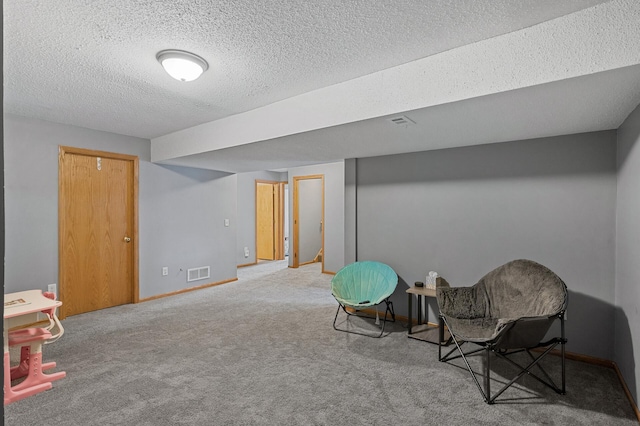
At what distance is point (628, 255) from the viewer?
7.97 feet

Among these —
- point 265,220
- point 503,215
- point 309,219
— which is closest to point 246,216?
point 265,220

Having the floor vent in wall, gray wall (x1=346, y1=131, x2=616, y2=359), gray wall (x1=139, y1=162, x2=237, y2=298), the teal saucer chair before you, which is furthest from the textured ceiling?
the floor vent in wall

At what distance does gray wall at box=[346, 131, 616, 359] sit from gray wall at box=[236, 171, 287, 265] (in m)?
3.91

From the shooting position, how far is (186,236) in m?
5.33

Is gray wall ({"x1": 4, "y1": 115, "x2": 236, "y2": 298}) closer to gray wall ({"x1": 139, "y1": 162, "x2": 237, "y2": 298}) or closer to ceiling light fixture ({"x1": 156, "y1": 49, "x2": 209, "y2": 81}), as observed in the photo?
gray wall ({"x1": 139, "y1": 162, "x2": 237, "y2": 298})

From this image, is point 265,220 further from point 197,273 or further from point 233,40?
point 233,40

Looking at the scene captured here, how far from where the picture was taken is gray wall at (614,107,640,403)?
7.28 feet

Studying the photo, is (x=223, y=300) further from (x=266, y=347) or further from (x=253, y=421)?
(x=253, y=421)

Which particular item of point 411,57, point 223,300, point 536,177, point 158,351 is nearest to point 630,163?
point 536,177

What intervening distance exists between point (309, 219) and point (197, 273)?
10.3 feet

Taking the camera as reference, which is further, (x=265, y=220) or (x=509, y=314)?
(x=265, y=220)

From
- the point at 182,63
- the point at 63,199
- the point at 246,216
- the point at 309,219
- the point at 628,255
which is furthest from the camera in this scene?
the point at 309,219

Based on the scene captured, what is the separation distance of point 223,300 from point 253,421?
2.85m

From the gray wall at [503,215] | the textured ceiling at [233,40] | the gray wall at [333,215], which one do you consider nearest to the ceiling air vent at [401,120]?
the textured ceiling at [233,40]
